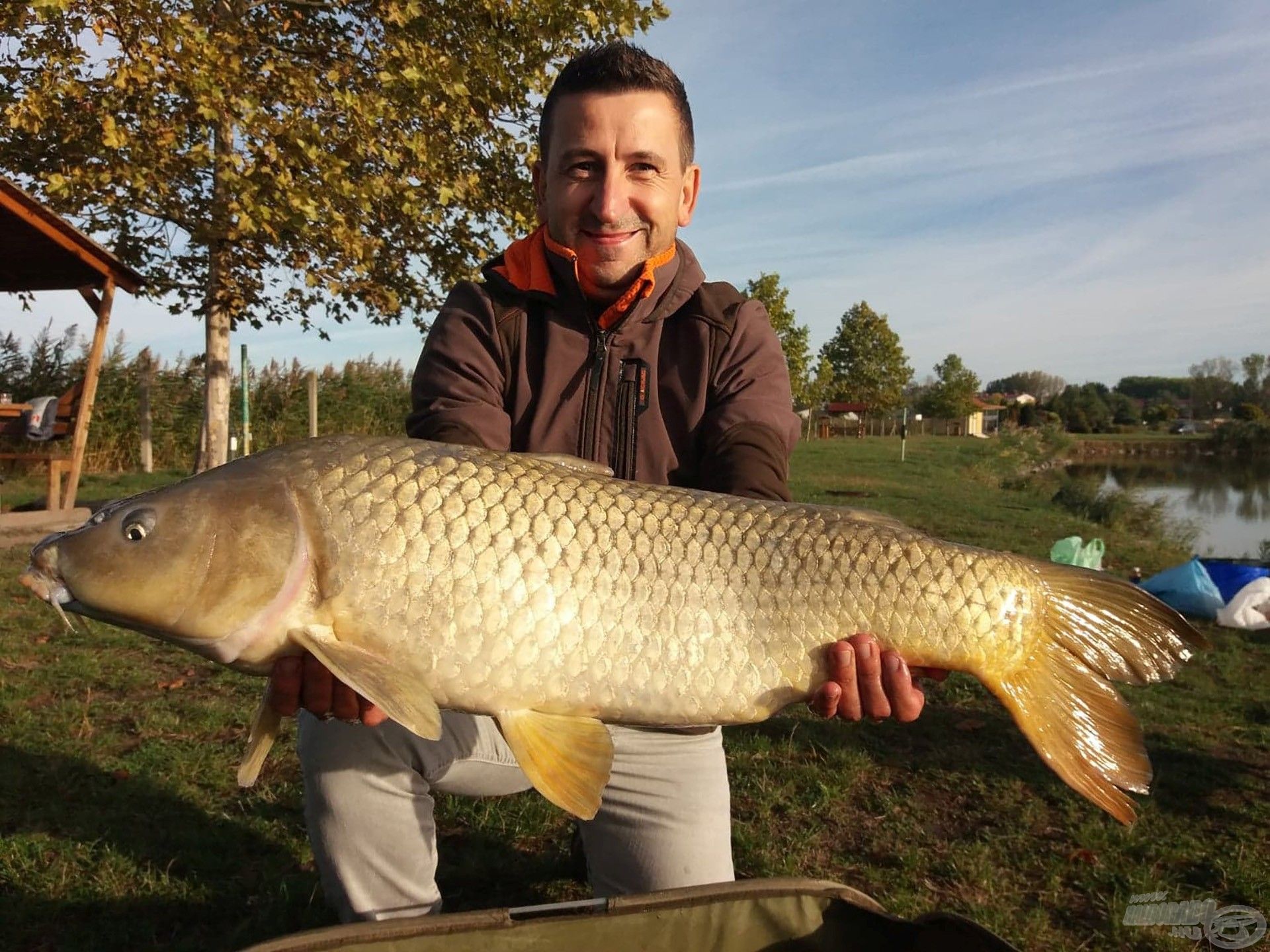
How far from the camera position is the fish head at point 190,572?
1.34 metres

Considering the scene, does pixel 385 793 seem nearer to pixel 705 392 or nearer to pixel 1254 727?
pixel 705 392

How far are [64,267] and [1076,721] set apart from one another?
7522 millimetres

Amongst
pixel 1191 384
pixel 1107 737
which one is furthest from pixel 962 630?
pixel 1191 384

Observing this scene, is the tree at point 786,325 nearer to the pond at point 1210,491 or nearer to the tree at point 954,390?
the pond at point 1210,491

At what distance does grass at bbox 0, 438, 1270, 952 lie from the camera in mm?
2037

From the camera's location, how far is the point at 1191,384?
210 feet

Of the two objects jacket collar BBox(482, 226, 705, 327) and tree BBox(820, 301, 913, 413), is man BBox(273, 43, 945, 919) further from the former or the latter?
tree BBox(820, 301, 913, 413)

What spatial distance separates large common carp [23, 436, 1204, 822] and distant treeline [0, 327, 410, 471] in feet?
30.0

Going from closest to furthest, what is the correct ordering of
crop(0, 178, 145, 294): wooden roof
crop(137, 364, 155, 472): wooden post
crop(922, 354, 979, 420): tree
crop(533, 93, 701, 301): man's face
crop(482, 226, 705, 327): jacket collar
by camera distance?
1. crop(533, 93, 701, 301): man's face
2. crop(482, 226, 705, 327): jacket collar
3. crop(0, 178, 145, 294): wooden roof
4. crop(137, 364, 155, 472): wooden post
5. crop(922, 354, 979, 420): tree

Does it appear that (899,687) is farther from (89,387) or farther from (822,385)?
(822,385)

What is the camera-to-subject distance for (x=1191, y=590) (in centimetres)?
503

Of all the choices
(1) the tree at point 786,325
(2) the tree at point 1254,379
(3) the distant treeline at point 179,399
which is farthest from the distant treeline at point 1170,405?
(3) the distant treeline at point 179,399

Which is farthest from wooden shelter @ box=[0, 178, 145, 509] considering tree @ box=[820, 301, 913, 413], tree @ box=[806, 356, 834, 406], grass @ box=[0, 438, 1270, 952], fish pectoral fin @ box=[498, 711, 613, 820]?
tree @ box=[820, 301, 913, 413]

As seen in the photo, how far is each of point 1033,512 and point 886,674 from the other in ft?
32.0
